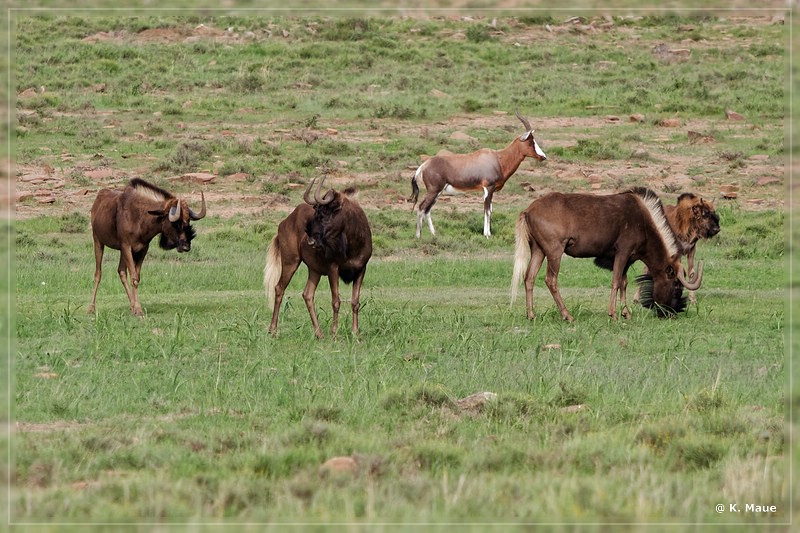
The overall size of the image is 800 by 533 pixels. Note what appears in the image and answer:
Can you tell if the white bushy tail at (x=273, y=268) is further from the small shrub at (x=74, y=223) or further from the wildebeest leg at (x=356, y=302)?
the small shrub at (x=74, y=223)

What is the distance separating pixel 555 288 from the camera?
1217cm

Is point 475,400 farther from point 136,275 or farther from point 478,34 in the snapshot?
point 478,34

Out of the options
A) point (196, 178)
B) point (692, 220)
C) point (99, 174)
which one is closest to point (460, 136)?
point (196, 178)

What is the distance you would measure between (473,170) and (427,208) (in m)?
1.41

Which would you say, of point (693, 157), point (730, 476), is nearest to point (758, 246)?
point (693, 157)

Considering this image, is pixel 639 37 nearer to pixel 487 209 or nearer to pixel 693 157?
pixel 693 157

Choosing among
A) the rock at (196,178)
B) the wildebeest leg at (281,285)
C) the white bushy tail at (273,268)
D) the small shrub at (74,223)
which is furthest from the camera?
the rock at (196,178)

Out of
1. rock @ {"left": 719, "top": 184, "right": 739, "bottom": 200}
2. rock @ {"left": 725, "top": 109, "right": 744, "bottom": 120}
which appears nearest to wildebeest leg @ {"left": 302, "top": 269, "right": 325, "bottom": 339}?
rock @ {"left": 719, "top": 184, "right": 739, "bottom": 200}

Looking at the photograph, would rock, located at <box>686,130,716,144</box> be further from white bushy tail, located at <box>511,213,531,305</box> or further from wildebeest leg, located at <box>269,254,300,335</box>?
wildebeest leg, located at <box>269,254,300,335</box>

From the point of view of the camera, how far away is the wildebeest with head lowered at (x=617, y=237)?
1216 cm

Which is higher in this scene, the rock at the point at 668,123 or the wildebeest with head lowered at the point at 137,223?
the rock at the point at 668,123

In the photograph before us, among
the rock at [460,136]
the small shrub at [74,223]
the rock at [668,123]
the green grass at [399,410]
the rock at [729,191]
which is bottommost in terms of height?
the green grass at [399,410]

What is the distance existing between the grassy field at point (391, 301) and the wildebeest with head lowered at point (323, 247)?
0.40 metres

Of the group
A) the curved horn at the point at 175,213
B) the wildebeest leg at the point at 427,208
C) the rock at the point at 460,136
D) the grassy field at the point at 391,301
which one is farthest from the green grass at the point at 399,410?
the rock at the point at 460,136
